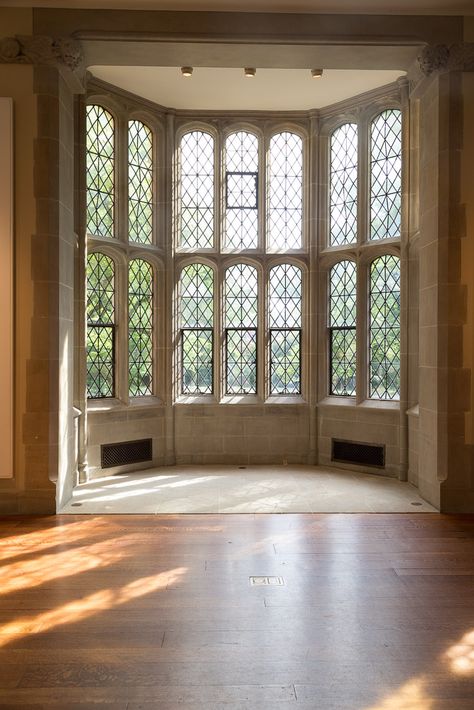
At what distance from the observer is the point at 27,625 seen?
3.48 meters

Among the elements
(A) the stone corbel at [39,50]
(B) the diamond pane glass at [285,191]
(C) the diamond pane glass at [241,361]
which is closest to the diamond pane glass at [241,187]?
(B) the diamond pane glass at [285,191]

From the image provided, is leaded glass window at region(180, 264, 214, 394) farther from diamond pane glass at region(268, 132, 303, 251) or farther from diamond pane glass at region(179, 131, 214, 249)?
diamond pane glass at region(268, 132, 303, 251)

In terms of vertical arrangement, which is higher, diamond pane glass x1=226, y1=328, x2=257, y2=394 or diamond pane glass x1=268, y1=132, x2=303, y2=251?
diamond pane glass x1=268, y1=132, x2=303, y2=251

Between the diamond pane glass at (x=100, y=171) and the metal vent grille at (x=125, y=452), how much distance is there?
9.11 ft

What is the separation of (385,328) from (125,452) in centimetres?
382

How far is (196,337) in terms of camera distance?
867 centimetres

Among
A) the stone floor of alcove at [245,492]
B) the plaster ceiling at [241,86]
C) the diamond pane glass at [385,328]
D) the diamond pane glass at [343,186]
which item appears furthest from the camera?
the diamond pane glass at [343,186]

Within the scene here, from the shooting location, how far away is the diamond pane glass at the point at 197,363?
28.5ft

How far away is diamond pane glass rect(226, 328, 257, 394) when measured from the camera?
8.73m

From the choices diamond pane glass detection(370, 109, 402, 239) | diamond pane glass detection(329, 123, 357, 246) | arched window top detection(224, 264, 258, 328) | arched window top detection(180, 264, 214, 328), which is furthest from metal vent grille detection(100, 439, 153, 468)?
diamond pane glass detection(370, 109, 402, 239)

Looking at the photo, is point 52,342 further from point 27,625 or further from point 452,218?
point 452,218

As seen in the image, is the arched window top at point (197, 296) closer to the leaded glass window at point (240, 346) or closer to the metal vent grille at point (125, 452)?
the leaded glass window at point (240, 346)

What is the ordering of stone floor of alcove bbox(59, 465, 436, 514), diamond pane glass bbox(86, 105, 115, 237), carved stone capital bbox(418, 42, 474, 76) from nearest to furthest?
carved stone capital bbox(418, 42, 474, 76) < stone floor of alcove bbox(59, 465, 436, 514) < diamond pane glass bbox(86, 105, 115, 237)

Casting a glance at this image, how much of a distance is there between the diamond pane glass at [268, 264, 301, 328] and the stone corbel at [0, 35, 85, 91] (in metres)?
3.99
